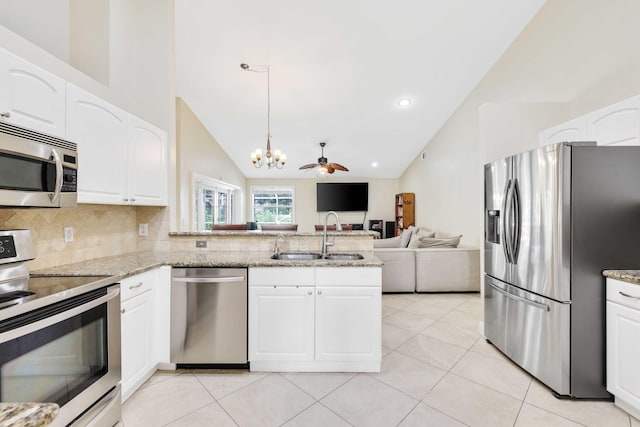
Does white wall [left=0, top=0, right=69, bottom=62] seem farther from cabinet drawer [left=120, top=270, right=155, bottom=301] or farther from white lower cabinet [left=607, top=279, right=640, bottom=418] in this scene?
white lower cabinet [left=607, top=279, right=640, bottom=418]

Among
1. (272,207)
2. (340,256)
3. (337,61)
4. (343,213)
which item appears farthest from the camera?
(272,207)

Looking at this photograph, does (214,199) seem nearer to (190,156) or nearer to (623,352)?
(190,156)

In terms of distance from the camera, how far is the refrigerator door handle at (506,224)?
2.17 m

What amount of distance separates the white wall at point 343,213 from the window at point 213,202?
0.91 meters

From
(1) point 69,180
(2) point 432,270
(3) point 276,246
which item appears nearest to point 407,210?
(2) point 432,270

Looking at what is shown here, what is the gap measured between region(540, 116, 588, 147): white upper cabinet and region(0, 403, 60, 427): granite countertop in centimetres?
351

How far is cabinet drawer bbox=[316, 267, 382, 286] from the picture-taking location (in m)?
2.00

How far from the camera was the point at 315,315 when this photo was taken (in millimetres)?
2018

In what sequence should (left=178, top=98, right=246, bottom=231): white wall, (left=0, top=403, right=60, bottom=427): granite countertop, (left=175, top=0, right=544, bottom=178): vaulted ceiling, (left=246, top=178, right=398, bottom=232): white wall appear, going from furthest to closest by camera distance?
(left=246, top=178, right=398, bottom=232): white wall, (left=178, top=98, right=246, bottom=231): white wall, (left=175, top=0, right=544, bottom=178): vaulted ceiling, (left=0, top=403, right=60, bottom=427): granite countertop

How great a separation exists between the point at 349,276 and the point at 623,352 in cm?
171

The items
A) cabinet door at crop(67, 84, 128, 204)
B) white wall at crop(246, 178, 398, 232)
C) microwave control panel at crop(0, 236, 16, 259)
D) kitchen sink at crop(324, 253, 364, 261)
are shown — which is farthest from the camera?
white wall at crop(246, 178, 398, 232)

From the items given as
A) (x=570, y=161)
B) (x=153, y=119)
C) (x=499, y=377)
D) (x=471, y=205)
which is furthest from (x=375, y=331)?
(x=471, y=205)

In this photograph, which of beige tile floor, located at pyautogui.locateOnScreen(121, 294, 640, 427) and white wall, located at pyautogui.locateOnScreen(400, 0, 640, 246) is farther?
white wall, located at pyautogui.locateOnScreen(400, 0, 640, 246)

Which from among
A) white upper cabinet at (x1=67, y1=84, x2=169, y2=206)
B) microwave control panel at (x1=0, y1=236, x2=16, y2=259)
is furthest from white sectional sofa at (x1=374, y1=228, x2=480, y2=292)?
microwave control panel at (x1=0, y1=236, x2=16, y2=259)
